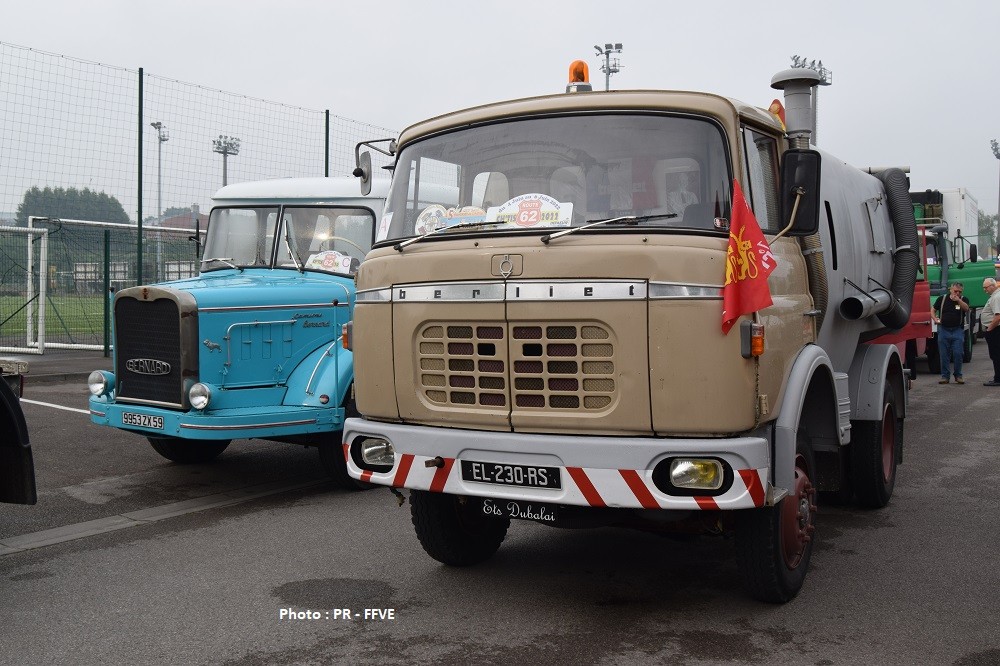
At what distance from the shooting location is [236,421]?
298 inches

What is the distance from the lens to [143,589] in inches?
219

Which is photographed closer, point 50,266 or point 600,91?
point 600,91

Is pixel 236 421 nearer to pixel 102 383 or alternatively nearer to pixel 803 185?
pixel 102 383

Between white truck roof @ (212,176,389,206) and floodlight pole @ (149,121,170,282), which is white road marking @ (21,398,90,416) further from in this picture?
white truck roof @ (212,176,389,206)

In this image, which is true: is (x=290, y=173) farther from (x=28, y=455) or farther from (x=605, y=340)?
(x=605, y=340)

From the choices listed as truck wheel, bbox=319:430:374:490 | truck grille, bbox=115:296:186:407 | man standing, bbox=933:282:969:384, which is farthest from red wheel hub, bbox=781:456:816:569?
man standing, bbox=933:282:969:384

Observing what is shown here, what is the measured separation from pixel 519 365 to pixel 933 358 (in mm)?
15106

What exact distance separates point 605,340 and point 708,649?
1.44m

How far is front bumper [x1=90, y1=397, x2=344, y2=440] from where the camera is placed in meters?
7.53

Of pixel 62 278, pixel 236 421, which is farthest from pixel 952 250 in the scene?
pixel 236 421

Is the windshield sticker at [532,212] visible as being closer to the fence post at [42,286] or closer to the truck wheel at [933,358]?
the fence post at [42,286]

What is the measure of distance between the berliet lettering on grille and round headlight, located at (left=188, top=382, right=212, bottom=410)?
0.35m

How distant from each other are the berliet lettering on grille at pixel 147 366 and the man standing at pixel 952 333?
12.4 meters

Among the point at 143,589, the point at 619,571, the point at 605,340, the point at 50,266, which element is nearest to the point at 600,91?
the point at 605,340
